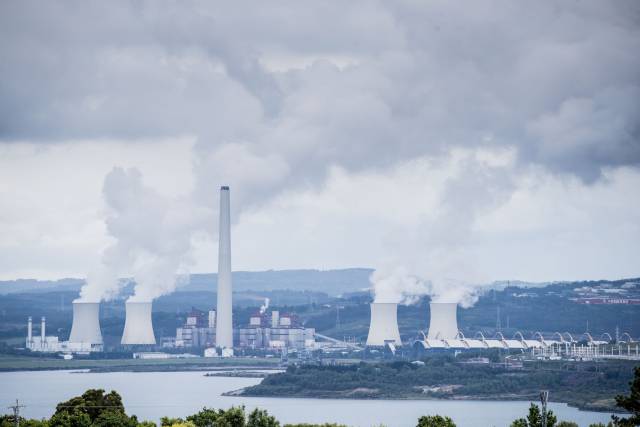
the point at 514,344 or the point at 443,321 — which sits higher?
the point at 443,321

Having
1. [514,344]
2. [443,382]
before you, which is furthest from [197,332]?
[443,382]

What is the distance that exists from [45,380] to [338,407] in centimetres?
3180

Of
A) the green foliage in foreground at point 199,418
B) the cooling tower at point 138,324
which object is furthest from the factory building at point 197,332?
the green foliage in foreground at point 199,418

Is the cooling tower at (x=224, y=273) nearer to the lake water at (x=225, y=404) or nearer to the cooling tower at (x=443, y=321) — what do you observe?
the lake water at (x=225, y=404)

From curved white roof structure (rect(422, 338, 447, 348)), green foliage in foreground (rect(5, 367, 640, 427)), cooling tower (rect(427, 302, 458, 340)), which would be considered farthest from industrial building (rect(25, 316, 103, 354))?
green foliage in foreground (rect(5, 367, 640, 427))

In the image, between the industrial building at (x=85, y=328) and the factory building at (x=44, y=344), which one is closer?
the industrial building at (x=85, y=328)

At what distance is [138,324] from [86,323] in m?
4.47

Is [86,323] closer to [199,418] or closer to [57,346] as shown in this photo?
[57,346]

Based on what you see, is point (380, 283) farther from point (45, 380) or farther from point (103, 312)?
point (103, 312)

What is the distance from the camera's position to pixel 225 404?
74.4 meters

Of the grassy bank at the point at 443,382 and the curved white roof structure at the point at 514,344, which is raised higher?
the curved white roof structure at the point at 514,344

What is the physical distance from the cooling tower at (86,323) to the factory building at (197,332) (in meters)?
15.1

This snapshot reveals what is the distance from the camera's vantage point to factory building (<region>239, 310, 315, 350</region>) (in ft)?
420

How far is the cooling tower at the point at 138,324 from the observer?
4198 inches
